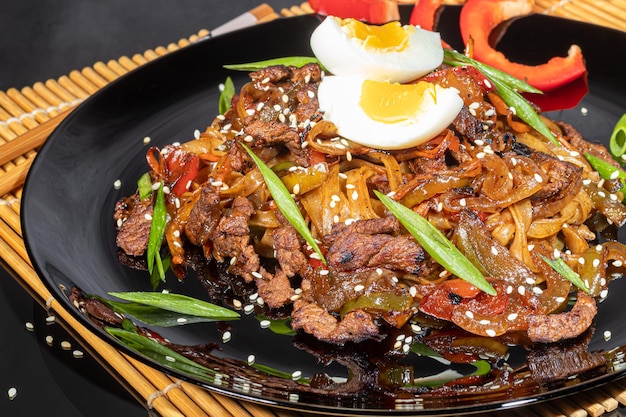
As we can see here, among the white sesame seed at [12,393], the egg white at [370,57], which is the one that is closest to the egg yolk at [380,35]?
the egg white at [370,57]

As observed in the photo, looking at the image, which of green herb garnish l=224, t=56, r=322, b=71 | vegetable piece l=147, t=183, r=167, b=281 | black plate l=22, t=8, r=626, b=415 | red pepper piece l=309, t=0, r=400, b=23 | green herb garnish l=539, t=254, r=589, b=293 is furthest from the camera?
red pepper piece l=309, t=0, r=400, b=23

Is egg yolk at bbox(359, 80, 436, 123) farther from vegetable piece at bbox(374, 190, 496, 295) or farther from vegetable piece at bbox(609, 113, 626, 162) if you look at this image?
vegetable piece at bbox(609, 113, 626, 162)

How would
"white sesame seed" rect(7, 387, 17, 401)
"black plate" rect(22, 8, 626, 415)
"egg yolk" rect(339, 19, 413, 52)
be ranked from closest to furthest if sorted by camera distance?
"black plate" rect(22, 8, 626, 415) < "white sesame seed" rect(7, 387, 17, 401) < "egg yolk" rect(339, 19, 413, 52)

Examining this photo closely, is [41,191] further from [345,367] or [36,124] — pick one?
[345,367]

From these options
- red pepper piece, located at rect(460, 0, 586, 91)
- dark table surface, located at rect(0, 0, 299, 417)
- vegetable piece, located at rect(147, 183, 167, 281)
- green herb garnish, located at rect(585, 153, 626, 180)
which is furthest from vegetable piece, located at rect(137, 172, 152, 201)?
dark table surface, located at rect(0, 0, 299, 417)

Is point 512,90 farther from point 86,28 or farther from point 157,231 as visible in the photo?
point 86,28

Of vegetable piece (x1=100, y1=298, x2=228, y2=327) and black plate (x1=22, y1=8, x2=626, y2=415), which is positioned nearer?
black plate (x1=22, y1=8, x2=626, y2=415)

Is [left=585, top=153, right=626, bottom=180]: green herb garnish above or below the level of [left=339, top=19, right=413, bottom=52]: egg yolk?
below

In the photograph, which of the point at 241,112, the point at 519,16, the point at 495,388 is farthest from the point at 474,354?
the point at 519,16
